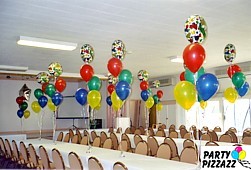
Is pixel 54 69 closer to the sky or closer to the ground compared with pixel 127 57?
closer to the ground

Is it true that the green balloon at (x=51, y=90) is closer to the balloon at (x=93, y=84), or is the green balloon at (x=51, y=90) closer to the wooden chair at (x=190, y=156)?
the balloon at (x=93, y=84)

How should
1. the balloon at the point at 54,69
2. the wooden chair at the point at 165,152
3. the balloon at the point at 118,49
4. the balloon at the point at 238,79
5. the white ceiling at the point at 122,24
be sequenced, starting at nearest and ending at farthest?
the white ceiling at the point at 122,24 < the wooden chair at the point at 165,152 < the balloon at the point at 118,49 < the balloon at the point at 238,79 < the balloon at the point at 54,69

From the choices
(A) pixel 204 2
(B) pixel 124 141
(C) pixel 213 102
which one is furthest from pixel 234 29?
(C) pixel 213 102

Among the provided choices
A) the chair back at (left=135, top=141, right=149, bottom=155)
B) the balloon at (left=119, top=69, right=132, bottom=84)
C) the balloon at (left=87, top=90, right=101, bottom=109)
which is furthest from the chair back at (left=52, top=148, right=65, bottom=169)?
the balloon at (left=119, top=69, right=132, bottom=84)

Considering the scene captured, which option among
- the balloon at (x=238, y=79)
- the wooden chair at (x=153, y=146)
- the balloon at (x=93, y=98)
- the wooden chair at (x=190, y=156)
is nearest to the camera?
the wooden chair at (x=190, y=156)

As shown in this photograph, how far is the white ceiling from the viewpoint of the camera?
4.06m

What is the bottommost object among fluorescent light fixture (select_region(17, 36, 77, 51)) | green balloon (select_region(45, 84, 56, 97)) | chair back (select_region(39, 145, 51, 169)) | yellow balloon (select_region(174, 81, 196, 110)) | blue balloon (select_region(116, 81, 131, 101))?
chair back (select_region(39, 145, 51, 169))

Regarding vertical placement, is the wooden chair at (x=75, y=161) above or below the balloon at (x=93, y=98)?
below

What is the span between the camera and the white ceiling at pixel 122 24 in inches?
160

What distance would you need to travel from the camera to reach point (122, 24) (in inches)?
195

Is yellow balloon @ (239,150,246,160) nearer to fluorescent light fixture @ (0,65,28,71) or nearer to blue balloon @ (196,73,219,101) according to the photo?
blue balloon @ (196,73,219,101)

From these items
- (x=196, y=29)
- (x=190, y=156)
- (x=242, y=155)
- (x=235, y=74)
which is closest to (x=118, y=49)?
(x=196, y=29)

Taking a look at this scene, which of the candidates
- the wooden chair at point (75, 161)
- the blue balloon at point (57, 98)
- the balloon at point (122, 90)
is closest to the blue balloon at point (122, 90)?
the balloon at point (122, 90)

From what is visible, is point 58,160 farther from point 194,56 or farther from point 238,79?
point 238,79
